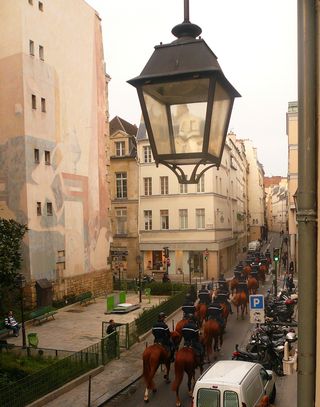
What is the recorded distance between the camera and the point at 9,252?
24828mm

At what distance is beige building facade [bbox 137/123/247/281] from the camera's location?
4722 centimetres

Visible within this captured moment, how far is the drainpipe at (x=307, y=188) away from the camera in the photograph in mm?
2734

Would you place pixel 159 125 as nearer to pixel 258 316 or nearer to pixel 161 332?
pixel 161 332

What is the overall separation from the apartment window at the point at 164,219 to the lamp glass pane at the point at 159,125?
44.7 metres

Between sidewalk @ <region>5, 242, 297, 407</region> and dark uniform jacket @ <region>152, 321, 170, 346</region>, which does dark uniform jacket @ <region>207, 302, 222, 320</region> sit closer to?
sidewalk @ <region>5, 242, 297, 407</region>

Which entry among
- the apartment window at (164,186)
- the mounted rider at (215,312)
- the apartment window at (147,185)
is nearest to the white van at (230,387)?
the mounted rider at (215,312)

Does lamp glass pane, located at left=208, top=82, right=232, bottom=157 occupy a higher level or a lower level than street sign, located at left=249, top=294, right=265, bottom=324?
higher

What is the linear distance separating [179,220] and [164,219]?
1599 millimetres

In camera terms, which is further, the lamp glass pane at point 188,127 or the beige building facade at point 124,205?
the beige building facade at point 124,205

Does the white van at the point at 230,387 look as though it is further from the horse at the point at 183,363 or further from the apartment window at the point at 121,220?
the apartment window at the point at 121,220

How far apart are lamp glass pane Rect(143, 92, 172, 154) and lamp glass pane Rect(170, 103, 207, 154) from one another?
64mm

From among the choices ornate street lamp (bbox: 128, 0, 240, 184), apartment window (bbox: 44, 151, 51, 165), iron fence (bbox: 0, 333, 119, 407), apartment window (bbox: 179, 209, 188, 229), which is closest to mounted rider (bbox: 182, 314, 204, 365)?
iron fence (bbox: 0, 333, 119, 407)

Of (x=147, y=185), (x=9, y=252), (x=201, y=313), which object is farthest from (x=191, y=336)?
(x=147, y=185)

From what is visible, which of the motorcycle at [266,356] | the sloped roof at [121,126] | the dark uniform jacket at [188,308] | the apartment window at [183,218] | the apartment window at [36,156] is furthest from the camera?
the sloped roof at [121,126]
